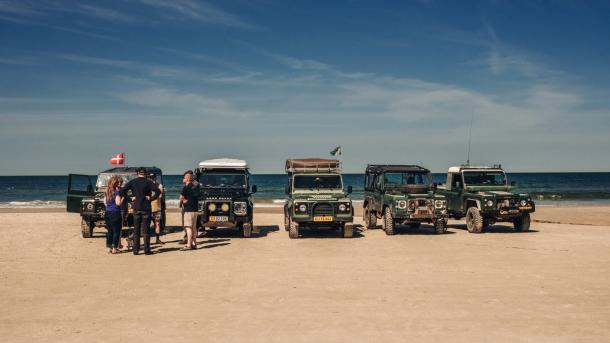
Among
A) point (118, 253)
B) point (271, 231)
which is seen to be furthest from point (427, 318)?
point (271, 231)

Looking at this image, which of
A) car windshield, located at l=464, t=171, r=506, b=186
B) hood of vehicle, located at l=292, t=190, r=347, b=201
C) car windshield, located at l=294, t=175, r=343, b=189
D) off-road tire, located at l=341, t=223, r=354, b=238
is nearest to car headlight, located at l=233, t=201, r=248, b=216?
hood of vehicle, located at l=292, t=190, r=347, b=201

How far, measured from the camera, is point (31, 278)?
9.98 meters

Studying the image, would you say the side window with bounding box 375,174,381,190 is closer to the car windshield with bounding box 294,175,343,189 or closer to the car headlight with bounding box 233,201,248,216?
the car windshield with bounding box 294,175,343,189

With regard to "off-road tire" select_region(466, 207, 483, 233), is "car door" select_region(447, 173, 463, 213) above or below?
above

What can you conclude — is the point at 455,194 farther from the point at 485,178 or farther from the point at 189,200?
the point at 189,200

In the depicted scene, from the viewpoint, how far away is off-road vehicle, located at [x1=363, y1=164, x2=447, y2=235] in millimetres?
16719

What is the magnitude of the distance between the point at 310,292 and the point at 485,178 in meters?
12.5

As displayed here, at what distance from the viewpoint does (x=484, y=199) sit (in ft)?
57.5

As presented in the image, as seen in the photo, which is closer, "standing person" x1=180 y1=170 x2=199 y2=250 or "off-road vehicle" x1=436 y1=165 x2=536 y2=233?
"standing person" x1=180 y1=170 x2=199 y2=250

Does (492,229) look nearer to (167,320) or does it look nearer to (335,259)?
(335,259)

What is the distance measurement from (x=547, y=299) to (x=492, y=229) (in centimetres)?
1168

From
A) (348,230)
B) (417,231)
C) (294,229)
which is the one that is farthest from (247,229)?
(417,231)

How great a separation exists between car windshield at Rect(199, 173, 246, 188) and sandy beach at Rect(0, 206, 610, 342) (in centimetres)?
257

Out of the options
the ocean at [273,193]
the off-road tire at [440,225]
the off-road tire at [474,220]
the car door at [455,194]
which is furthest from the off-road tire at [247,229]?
the car door at [455,194]
